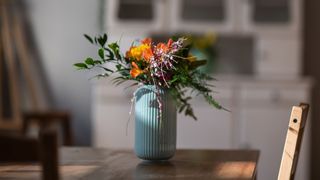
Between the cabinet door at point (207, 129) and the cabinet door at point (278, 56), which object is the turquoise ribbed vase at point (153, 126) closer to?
the cabinet door at point (207, 129)

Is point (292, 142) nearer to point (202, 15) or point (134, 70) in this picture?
point (134, 70)

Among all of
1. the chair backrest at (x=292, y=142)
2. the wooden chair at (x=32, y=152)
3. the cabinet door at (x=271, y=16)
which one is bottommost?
the chair backrest at (x=292, y=142)

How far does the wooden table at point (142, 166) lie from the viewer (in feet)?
5.98

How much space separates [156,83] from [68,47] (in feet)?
9.09

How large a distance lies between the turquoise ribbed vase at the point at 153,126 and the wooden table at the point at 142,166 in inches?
1.6

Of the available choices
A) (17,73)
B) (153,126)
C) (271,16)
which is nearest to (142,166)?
(153,126)

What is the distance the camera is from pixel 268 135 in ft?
13.6

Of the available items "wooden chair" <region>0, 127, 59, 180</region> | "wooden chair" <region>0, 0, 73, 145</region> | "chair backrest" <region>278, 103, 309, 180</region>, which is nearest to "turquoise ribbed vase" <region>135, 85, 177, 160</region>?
"chair backrest" <region>278, 103, 309, 180</region>

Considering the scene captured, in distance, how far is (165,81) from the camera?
206 cm

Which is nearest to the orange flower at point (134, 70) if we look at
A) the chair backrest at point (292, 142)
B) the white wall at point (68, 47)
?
the chair backrest at point (292, 142)

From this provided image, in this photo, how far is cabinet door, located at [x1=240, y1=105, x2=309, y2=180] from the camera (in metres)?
4.13

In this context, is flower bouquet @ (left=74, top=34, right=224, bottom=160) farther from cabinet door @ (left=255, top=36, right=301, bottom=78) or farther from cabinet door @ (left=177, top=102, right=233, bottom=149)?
cabinet door @ (left=255, top=36, right=301, bottom=78)

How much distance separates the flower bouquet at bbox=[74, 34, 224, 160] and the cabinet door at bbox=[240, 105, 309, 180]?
2.11 metres

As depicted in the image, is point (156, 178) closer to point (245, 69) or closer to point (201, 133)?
point (201, 133)
